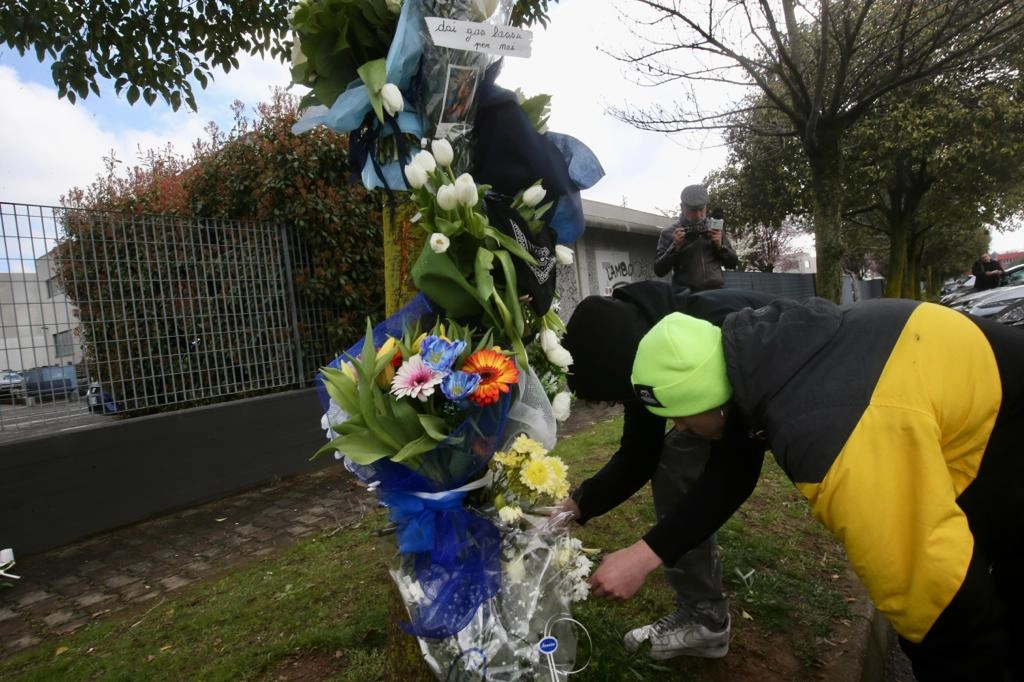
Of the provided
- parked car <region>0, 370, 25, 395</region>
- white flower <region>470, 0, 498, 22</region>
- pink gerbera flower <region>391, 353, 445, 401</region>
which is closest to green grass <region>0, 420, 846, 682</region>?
pink gerbera flower <region>391, 353, 445, 401</region>

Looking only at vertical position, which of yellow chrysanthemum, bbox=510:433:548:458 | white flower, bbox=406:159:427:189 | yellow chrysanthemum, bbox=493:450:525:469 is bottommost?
yellow chrysanthemum, bbox=493:450:525:469

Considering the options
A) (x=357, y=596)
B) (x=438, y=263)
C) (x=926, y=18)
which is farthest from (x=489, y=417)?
(x=926, y=18)

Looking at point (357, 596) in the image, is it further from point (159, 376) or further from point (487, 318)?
point (159, 376)

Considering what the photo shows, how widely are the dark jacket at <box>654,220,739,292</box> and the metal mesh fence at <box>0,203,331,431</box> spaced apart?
356cm

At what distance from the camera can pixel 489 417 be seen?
153 cm

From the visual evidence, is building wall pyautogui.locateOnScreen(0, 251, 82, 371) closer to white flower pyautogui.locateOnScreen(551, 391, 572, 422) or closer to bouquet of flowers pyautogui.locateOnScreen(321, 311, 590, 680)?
bouquet of flowers pyautogui.locateOnScreen(321, 311, 590, 680)

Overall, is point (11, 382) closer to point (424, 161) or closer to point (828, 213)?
point (424, 161)

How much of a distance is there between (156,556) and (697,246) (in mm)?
4473

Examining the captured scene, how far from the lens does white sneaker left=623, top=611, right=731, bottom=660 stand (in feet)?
7.90

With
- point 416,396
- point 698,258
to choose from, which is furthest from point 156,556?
point 698,258

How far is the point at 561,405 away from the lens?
5.83 ft

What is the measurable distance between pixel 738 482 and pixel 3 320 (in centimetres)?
487

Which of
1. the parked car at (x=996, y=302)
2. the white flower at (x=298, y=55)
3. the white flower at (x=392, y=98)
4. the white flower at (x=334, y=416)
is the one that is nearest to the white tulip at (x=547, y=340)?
the white flower at (x=334, y=416)

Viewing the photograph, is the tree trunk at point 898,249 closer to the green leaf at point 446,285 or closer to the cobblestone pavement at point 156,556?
the cobblestone pavement at point 156,556
